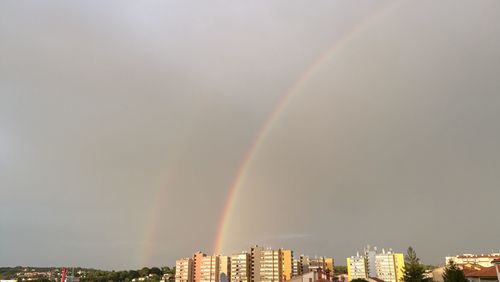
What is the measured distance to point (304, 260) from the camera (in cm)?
13338

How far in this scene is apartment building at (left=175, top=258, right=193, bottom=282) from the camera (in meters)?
133

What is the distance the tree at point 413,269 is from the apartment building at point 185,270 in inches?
4036

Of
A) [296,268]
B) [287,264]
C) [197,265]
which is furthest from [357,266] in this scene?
[197,265]

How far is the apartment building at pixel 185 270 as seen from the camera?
437 feet

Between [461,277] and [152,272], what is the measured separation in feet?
487

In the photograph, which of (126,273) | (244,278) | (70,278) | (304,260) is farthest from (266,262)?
(126,273)

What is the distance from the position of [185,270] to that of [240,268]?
23251mm

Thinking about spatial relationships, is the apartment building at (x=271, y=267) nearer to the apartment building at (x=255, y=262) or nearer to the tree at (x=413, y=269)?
the apartment building at (x=255, y=262)

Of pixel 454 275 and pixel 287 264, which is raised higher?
pixel 454 275

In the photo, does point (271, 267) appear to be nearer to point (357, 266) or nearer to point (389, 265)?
point (357, 266)

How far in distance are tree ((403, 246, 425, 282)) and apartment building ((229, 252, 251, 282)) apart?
8434 cm

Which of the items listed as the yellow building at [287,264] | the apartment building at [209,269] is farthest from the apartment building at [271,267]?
the apartment building at [209,269]

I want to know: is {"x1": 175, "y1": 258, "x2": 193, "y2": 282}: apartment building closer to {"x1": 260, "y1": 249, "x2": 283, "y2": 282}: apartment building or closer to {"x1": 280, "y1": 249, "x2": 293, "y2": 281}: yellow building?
{"x1": 260, "y1": 249, "x2": 283, "y2": 282}: apartment building

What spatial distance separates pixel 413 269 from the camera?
40781mm
